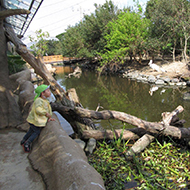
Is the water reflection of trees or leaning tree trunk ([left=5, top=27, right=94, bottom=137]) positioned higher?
leaning tree trunk ([left=5, top=27, right=94, bottom=137])

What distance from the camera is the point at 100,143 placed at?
4.57m

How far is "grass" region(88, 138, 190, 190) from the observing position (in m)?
3.18

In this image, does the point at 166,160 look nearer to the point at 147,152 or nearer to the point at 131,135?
the point at 147,152

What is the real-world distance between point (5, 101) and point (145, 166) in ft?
12.1

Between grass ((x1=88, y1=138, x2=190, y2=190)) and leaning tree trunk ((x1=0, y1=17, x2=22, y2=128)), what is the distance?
217cm

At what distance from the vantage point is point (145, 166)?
3.66 metres

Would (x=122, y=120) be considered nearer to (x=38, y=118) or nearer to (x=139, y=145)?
(x=139, y=145)

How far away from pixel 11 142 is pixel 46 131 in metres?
1.09

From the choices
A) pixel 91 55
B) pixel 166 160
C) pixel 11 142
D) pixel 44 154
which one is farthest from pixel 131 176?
pixel 91 55

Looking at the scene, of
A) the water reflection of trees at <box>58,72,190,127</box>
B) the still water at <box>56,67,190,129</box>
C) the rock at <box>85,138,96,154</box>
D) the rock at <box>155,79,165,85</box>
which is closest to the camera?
the rock at <box>85,138,96,154</box>

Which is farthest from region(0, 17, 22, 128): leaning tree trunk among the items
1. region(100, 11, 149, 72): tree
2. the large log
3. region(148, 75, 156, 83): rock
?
Answer: region(100, 11, 149, 72): tree

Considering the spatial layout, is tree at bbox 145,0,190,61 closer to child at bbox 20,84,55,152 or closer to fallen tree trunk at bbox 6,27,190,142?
fallen tree trunk at bbox 6,27,190,142

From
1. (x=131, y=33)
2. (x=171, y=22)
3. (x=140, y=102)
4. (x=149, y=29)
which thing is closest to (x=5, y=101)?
(x=140, y=102)

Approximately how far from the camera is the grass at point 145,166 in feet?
10.4
